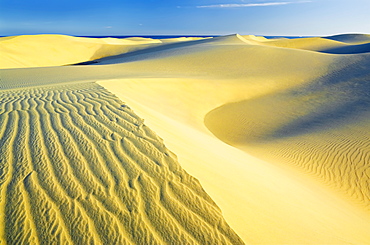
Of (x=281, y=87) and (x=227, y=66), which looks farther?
(x=227, y=66)

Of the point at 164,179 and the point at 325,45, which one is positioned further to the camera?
the point at 325,45

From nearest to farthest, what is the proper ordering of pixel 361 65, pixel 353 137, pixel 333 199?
pixel 333 199 → pixel 353 137 → pixel 361 65

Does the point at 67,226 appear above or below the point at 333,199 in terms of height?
above

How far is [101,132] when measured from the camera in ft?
12.5

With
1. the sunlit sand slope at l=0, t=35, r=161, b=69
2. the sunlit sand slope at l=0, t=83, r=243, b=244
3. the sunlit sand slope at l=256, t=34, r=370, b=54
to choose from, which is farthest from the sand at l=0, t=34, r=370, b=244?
the sunlit sand slope at l=256, t=34, r=370, b=54

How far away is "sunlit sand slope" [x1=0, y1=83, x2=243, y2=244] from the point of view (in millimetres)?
2137

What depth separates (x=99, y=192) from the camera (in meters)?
2.52

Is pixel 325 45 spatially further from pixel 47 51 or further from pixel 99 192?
pixel 99 192

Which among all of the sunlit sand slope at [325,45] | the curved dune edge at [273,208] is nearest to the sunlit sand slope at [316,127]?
the curved dune edge at [273,208]

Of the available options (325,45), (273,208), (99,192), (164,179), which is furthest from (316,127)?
(325,45)

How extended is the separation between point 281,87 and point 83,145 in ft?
45.3

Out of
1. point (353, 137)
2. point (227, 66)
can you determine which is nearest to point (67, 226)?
point (353, 137)

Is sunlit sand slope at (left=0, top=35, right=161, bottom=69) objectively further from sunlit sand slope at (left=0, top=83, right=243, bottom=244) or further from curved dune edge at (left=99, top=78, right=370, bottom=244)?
curved dune edge at (left=99, top=78, right=370, bottom=244)

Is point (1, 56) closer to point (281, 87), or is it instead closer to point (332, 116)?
point (281, 87)
